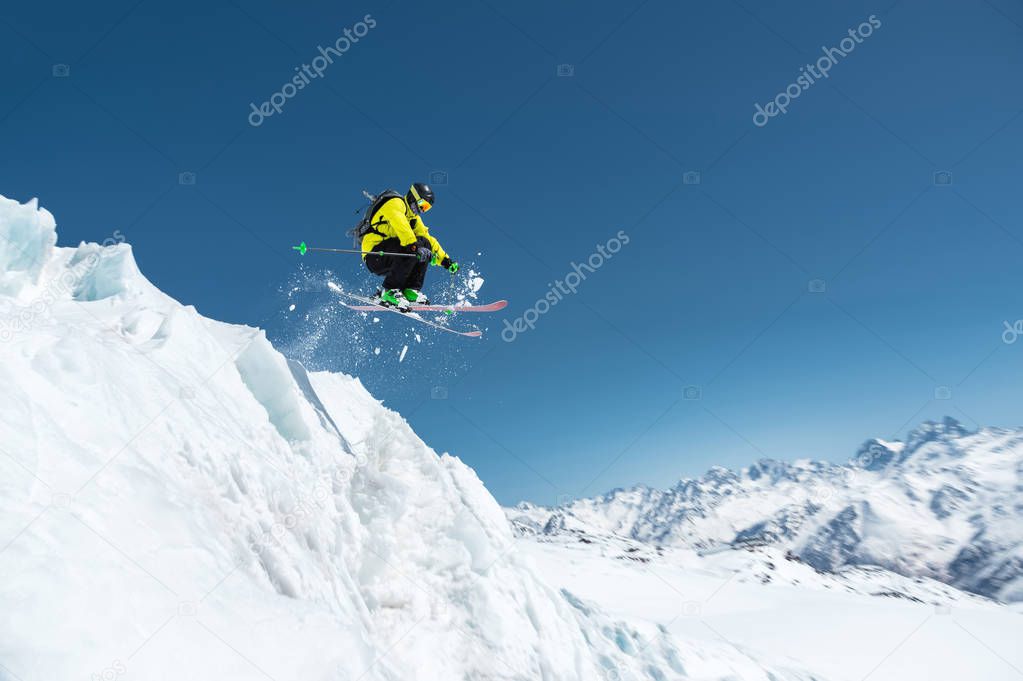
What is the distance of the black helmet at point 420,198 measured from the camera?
47.9 ft

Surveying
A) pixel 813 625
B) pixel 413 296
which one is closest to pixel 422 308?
pixel 413 296

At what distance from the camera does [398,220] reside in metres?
14.1

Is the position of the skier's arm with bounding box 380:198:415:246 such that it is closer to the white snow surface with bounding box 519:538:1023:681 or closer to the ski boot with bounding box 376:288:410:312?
the ski boot with bounding box 376:288:410:312

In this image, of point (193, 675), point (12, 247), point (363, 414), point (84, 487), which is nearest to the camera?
point (193, 675)

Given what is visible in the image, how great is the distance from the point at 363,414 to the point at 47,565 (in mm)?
12194

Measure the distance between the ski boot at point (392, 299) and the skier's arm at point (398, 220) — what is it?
2.10m

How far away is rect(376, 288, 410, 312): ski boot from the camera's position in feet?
52.7

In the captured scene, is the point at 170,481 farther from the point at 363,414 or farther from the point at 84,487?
the point at 363,414

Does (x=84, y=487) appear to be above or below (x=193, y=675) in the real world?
above

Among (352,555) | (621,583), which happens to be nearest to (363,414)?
(352,555)

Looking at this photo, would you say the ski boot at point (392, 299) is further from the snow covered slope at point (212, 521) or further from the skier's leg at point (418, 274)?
the snow covered slope at point (212, 521)

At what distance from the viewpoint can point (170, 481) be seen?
681cm

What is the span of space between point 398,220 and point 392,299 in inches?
111

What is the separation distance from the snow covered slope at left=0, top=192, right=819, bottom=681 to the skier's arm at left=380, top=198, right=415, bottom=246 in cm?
416
